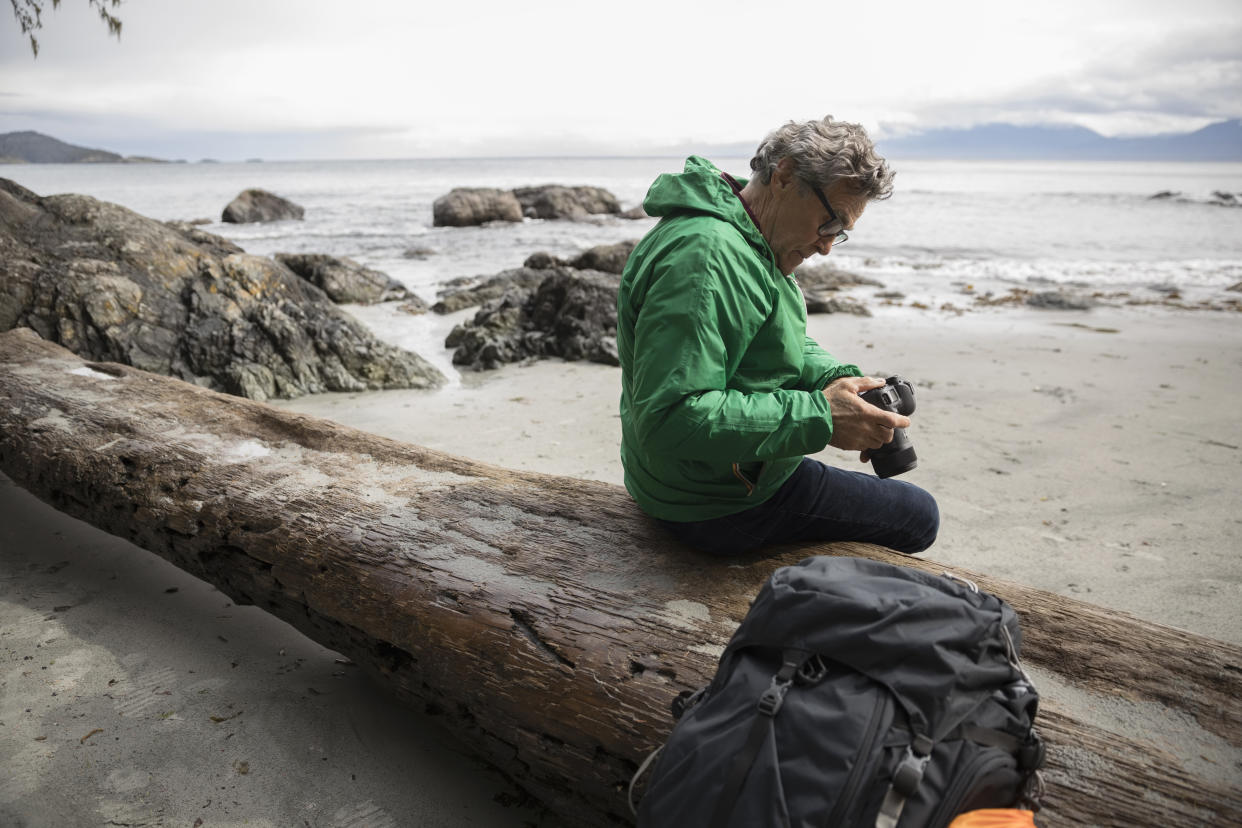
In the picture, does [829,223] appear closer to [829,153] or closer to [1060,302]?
[829,153]

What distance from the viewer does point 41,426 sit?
12.3ft

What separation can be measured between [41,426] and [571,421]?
344cm

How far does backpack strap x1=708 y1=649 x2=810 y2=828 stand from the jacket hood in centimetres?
120

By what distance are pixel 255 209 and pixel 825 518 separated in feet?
109

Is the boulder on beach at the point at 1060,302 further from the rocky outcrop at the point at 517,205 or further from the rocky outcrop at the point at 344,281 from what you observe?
the rocky outcrop at the point at 517,205

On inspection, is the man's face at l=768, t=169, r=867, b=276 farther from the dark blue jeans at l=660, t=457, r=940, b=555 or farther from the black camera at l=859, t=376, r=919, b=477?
the dark blue jeans at l=660, t=457, r=940, b=555

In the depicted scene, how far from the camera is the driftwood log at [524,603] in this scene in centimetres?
185

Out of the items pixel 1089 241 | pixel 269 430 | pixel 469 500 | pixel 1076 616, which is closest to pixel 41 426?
pixel 269 430

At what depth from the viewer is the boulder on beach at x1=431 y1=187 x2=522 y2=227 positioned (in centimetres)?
2938

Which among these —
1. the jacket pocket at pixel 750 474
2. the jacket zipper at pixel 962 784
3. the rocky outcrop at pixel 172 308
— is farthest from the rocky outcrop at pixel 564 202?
the jacket zipper at pixel 962 784

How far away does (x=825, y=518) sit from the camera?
2.61 metres

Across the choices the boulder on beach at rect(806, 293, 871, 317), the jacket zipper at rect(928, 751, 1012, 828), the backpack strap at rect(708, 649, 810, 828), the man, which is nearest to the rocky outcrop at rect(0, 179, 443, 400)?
the man

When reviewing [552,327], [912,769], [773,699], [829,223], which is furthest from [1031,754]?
[552,327]

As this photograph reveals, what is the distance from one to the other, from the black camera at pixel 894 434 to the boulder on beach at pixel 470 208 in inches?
1129
